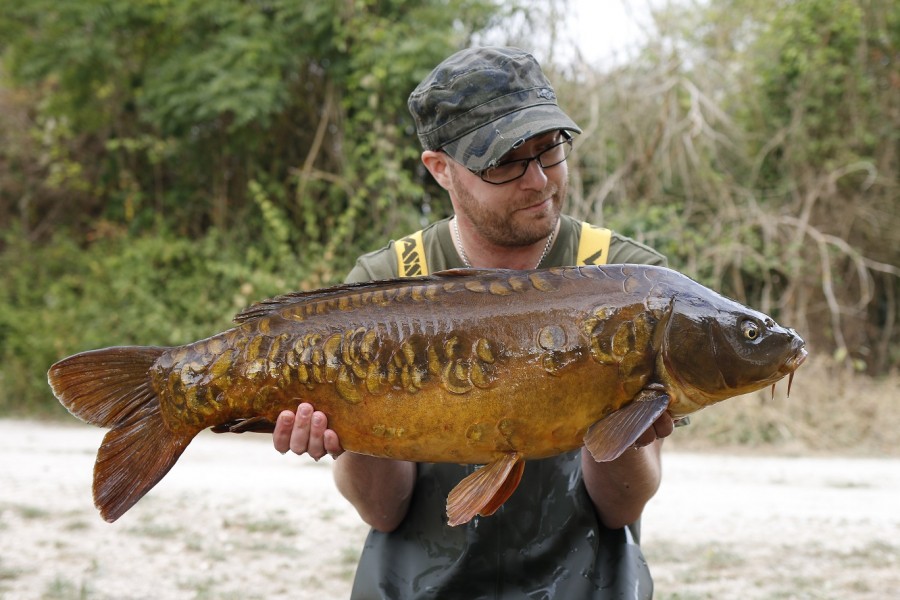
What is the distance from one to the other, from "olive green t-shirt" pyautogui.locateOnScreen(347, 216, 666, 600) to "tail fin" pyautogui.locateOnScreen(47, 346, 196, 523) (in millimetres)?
855

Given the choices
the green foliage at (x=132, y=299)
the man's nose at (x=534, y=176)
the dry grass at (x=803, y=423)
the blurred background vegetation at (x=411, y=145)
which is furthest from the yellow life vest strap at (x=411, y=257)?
the green foliage at (x=132, y=299)

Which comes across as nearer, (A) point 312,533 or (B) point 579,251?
(B) point 579,251

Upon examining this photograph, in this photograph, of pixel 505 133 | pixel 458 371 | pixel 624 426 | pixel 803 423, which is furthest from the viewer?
pixel 803 423

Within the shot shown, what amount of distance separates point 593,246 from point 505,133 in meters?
0.52

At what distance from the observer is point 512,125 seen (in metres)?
2.66

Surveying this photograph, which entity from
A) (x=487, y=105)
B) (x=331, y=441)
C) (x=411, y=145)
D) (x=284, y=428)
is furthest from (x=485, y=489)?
(x=411, y=145)

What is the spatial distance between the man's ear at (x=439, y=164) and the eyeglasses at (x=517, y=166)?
212mm

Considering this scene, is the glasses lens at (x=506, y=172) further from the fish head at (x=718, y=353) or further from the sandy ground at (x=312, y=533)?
the sandy ground at (x=312, y=533)

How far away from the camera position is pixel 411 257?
10.0 ft

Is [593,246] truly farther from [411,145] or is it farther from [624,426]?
[411,145]

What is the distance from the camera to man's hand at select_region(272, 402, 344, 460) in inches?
90.3

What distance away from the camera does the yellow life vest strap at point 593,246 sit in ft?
9.61

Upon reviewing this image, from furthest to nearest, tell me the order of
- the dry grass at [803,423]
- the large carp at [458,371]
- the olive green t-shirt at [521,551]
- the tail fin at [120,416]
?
the dry grass at [803,423], the olive green t-shirt at [521,551], the tail fin at [120,416], the large carp at [458,371]

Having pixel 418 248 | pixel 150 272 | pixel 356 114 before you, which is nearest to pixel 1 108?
pixel 150 272
